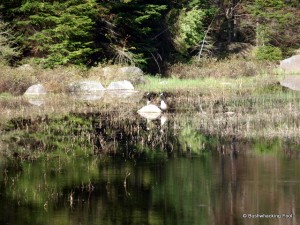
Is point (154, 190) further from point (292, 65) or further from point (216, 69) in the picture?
point (292, 65)

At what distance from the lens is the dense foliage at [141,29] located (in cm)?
3219

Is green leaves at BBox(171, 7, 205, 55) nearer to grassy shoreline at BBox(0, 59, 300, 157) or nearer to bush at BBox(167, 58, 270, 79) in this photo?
bush at BBox(167, 58, 270, 79)

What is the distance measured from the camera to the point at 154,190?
34.1ft

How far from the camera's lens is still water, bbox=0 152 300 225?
891 cm

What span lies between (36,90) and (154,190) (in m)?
18.4

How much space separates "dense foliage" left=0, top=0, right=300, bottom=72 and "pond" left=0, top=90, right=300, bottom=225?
13113 mm

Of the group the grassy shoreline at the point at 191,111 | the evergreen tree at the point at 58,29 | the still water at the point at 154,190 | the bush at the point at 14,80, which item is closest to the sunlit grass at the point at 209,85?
the grassy shoreline at the point at 191,111

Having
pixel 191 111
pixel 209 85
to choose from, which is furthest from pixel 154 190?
pixel 209 85

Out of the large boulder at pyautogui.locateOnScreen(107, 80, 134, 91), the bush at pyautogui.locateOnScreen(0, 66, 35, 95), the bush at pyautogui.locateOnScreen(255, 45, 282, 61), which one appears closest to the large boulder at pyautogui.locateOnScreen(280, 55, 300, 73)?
the bush at pyautogui.locateOnScreen(255, 45, 282, 61)

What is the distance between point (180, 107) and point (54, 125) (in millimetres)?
5592

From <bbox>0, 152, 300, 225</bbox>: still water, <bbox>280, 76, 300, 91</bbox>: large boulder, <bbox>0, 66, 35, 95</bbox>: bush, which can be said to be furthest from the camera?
<bbox>280, 76, 300, 91</bbox>: large boulder

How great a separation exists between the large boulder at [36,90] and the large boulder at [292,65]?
19.0 m

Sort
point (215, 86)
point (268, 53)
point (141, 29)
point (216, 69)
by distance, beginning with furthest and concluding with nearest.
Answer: point (268, 53) < point (216, 69) < point (141, 29) < point (215, 86)

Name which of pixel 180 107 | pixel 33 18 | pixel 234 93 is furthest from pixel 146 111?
pixel 33 18
